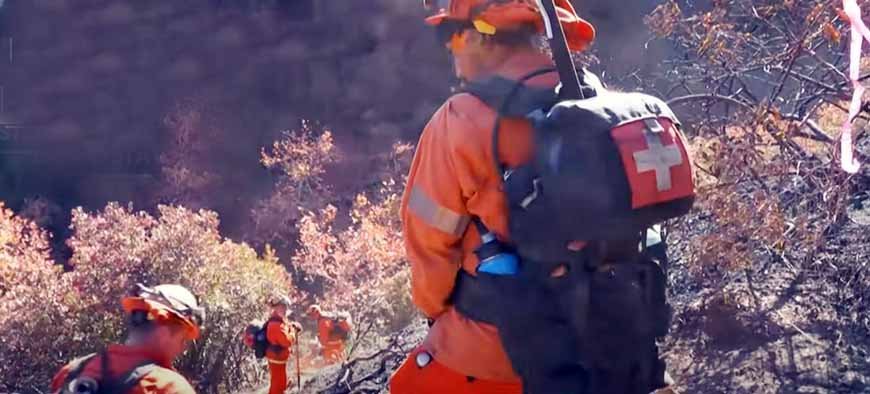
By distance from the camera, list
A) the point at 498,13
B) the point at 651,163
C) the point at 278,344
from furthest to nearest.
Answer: the point at 278,344
the point at 498,13
the point at 651,163

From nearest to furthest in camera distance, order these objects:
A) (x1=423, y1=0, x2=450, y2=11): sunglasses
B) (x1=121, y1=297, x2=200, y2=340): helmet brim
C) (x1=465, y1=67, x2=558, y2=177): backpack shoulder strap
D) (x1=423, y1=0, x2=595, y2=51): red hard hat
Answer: (x1=465, y1=67, x2=558, y2=177): backpack shoulder strap, (x1=423, y1=0, x2=595, y2=51): red hard hat, (x1=423, y1=0, x2=450, y2=11): sunglasses, (x1=121, y1=297, x2=200, y2=340): helmet brim

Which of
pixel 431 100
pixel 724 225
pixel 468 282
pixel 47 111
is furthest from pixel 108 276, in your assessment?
pixel 47 111

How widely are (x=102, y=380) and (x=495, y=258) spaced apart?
1.22 metres

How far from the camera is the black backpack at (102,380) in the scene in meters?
2.92

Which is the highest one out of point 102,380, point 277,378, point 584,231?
point 584,231

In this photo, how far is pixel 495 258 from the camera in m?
2.59

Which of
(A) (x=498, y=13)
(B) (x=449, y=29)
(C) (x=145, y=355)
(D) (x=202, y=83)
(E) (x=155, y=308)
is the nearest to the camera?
(A) (x=498, y=13)

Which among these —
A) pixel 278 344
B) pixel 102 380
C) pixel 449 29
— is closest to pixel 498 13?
pixel 449 29

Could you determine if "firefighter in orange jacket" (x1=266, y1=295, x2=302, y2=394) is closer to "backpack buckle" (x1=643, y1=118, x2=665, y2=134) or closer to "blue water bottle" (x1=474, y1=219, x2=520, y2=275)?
"blue water bottle" (x1=474, y1=219, x2=520, y2=275)

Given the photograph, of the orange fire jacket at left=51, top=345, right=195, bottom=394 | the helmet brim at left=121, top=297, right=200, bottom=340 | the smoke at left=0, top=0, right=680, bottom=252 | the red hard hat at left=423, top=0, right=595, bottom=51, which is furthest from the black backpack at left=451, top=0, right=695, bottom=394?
the smoke at left=0, top=0, right=680, bottom=252

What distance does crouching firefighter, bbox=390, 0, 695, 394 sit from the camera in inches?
94.5

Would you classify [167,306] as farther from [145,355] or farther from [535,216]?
[535,216]

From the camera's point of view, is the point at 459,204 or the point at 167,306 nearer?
the point at 459,204

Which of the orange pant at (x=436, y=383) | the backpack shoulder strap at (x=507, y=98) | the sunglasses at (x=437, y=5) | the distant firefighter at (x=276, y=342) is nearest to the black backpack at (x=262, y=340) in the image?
the distant firefighter at (x=276, y=342)
